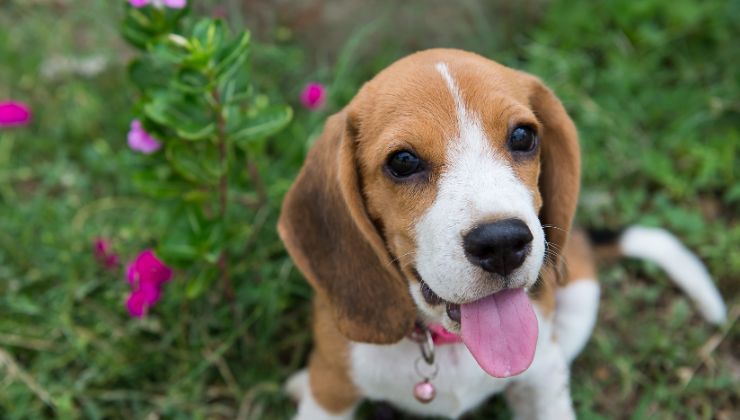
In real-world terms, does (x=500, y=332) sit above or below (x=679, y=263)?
above

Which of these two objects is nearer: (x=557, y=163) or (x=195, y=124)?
(x=557, y=163)

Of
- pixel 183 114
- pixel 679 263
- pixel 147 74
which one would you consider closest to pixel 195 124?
pixel 183 114

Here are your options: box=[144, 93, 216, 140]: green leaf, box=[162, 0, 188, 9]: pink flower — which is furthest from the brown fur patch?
box=[162, 0, 188, 9]: pink flower

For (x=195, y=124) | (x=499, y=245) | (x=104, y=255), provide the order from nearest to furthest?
(x=499, y=245), (x=195, y=124), (x=104, y=255)

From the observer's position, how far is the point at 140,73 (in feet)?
11.3

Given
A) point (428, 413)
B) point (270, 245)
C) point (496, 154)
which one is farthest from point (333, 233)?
point (270, 245)

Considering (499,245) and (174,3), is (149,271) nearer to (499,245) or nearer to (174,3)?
(174,3)

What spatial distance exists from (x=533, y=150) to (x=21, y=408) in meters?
2.64

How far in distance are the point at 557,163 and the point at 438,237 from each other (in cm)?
70

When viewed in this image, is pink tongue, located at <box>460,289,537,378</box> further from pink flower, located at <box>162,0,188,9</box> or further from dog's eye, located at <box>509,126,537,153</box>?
pink flower, located at <box>162,0,188,9</box>

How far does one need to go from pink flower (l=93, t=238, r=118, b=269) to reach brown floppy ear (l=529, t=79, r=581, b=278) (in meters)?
2.17

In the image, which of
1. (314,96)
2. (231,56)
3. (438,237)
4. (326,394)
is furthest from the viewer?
(314,96)

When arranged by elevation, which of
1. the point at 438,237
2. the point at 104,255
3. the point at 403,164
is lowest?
the point at 104,255

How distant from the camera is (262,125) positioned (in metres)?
3.28
